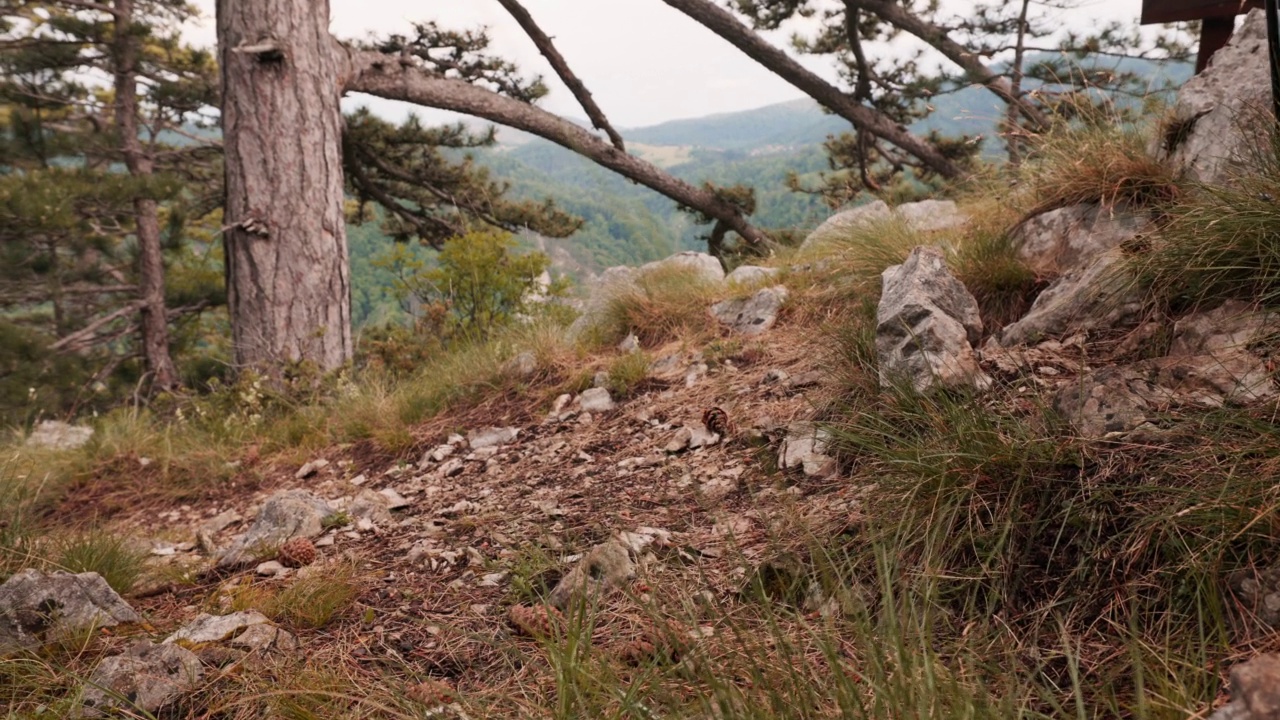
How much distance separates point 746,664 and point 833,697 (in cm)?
20

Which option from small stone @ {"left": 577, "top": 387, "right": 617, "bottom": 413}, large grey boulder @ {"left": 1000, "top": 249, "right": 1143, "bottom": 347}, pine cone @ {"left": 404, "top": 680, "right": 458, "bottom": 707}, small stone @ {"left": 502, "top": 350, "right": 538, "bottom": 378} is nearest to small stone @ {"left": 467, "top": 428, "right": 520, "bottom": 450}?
small stone @ {"left": 577, "top": 387, "right": 617, "bottom": 413}

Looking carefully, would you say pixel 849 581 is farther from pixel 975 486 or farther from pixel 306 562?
pixel 306 562

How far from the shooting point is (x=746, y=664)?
1417 mm

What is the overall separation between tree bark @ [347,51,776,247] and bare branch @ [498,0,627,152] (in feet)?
0.70

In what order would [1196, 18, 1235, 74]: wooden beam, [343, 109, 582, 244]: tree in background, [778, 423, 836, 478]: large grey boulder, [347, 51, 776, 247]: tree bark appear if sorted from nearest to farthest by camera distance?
[778, 423, 836, 478]: large grey boulder, [1196, 18, 1235, 74]: wooden beam, [347, 51, 776, 247]: tree bark, [343, 109, 582, 244]: tree in background

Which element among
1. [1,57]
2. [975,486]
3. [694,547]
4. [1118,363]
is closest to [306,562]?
[694,547]

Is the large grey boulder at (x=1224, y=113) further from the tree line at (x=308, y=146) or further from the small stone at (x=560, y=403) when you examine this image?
the small stone at (x=560, y=403)

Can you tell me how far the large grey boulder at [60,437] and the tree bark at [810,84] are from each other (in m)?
6.58

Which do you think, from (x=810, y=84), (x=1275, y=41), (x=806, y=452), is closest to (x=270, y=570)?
(x=806, y=452)

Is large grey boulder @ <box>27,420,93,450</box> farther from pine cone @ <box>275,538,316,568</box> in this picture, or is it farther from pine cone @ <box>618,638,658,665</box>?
pine cone @ <box>618,638,658,665</box>

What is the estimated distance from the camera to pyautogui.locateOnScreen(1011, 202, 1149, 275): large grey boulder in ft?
9.80

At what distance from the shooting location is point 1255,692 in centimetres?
97

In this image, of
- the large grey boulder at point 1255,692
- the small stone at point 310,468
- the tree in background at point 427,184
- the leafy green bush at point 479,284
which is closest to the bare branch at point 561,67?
the tree in background at point 427,184

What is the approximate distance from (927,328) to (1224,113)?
158cm
